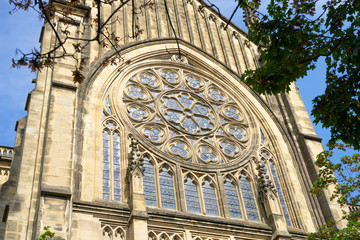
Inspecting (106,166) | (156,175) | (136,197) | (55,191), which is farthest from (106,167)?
(55,191)

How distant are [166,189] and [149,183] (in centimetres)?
65

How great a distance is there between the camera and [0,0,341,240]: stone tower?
15.0 m

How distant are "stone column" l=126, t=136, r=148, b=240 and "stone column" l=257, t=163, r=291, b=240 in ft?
15.2

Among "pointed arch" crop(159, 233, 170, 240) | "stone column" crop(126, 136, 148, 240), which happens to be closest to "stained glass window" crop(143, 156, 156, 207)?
"stone column" crop(126, 136, 148, 240)

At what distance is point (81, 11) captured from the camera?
2178 centimetres

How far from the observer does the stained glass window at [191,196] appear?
56.7 feet

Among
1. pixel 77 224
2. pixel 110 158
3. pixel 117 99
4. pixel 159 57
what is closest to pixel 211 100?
pixel 159 57

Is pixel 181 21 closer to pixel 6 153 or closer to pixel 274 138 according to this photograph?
pixel 274 138

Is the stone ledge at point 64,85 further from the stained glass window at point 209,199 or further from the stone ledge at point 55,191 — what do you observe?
the stained glass window at point 209,199

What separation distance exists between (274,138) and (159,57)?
653cm

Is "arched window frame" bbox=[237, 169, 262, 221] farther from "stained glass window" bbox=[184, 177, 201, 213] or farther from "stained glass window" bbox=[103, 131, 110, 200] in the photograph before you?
"stained glass window" bbox=[103, 131, 110, 200]

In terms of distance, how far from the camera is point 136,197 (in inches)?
612

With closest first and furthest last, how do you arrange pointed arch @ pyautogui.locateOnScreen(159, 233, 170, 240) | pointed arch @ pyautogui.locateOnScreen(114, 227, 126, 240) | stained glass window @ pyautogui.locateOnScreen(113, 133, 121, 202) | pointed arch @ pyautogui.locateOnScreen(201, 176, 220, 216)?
pointed arch @ pyautogui.locateOnScreen(114, 227, 126, 240) < pointed arch @ pyautogui.locateOnScreen(159, 233, 170, 240) < stained glass window @ pyautogui.locateOnScreen(113, 133, 121, 202) < pointed arch @ pyautogui.locateOnScreen(201, 176, 220, 216)

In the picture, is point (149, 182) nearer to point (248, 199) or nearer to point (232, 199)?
point (232, 199)
